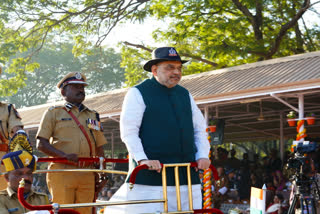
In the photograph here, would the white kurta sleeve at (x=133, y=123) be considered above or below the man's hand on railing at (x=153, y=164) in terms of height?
above

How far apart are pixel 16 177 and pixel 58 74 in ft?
144

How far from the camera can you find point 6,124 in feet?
16.3

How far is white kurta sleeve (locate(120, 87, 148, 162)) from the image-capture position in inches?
146

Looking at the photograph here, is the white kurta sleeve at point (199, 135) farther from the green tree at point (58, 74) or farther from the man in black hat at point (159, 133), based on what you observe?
the green tree at point (58, 74)

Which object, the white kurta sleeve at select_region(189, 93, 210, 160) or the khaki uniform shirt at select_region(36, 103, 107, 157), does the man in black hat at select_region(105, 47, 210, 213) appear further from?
the khaki uniform shirt at select_region(36, 103, 107, 157)

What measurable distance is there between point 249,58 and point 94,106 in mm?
7101

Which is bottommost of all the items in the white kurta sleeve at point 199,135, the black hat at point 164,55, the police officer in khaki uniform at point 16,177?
the police officer in khaki uniform at point 16,177

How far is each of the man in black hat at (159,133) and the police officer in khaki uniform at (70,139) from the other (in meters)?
1.32

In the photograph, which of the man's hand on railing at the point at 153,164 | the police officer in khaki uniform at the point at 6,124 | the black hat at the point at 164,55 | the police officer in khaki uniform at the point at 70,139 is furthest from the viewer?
the police officer in khaki uniform at the point at 70,139

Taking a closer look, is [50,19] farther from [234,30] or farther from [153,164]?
[153,164]

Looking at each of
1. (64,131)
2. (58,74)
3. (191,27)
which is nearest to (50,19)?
(191,27)

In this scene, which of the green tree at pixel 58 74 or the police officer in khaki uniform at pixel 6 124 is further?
the green tree at pixel 58 74

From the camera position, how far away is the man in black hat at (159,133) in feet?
12.3

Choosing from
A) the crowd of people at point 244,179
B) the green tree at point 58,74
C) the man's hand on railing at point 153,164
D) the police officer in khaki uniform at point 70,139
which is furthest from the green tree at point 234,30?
the green tree at point 58,74
